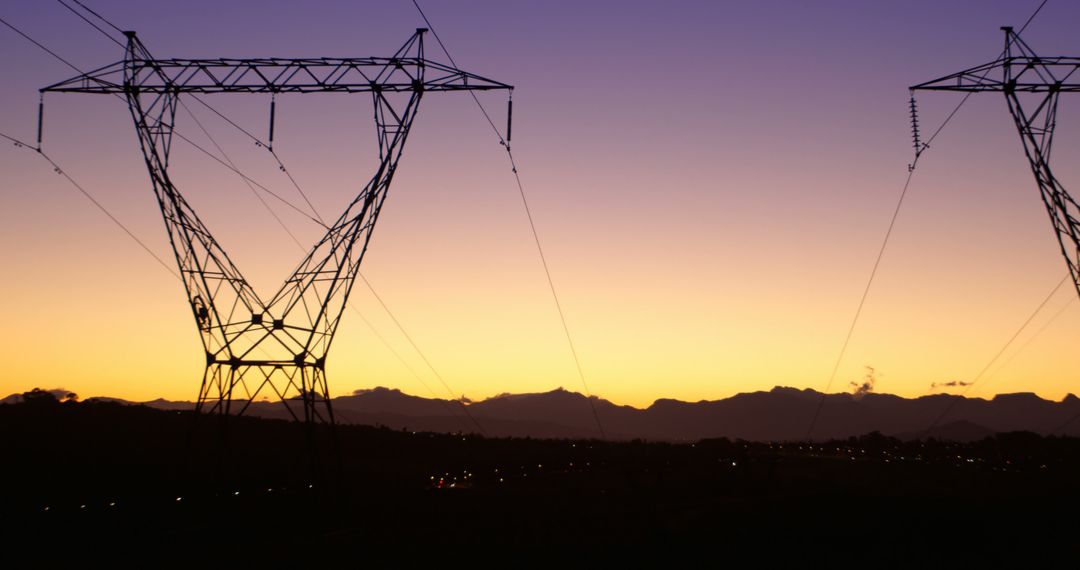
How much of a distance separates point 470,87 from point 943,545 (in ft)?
61.8

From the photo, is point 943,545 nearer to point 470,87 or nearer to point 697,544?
point 697,544

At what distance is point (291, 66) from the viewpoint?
28.5 metres

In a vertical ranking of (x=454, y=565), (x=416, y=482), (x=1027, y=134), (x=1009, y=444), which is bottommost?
(x=454, y=565)

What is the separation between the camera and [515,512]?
96.9 feet

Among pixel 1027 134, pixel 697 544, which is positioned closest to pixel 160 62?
pixel 697 544

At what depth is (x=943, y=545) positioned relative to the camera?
23.1m

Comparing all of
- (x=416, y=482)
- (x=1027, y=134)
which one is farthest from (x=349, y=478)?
(x=1027, y=134)

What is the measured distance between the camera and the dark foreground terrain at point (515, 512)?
2228cm

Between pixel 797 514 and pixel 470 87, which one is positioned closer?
pixel 797 514

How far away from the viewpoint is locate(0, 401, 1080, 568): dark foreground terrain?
73.1 ft

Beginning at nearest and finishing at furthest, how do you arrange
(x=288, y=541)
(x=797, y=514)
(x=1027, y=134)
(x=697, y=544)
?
(x=697, y=544) → (x=288, y=541) → (x=797, y=514) → (x=1027, y=134)

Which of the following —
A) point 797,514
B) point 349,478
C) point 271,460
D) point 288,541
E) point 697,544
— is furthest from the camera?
point 271,460

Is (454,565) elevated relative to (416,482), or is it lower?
lower

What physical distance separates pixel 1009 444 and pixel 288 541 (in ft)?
245
